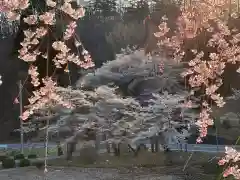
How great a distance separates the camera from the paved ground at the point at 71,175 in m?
2.48

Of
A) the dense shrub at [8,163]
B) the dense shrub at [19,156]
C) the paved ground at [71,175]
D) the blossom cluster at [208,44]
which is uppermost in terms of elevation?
the blossom cluster at [208,44]

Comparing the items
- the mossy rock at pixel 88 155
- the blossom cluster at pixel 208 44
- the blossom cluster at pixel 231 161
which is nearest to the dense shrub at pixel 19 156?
the mossy rock at pixel 88 155

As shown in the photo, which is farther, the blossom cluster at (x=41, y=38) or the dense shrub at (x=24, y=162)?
the dense shrub at (x=24, y=162)

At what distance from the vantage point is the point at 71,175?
8.26 feet

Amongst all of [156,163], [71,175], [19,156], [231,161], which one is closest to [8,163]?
[19,156]

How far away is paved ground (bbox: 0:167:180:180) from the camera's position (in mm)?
2480

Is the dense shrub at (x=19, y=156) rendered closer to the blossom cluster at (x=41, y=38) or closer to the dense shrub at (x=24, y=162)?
the dense shrub at (x=24, y=162)

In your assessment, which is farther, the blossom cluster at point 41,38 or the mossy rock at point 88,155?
the mossy rock at point 88,155

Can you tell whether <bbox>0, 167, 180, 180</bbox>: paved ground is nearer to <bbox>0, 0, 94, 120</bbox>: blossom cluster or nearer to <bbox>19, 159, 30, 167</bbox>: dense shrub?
<bbox>19, 159, 30, 167</bbox>: dense shrub

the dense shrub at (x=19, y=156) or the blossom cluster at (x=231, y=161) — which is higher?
the dense shrub at (x=19, y=156)

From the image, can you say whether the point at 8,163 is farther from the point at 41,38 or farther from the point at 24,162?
the point at 41,38

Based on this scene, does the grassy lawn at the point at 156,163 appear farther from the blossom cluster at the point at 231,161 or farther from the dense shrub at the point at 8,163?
the dense shrub at the point at 8,163

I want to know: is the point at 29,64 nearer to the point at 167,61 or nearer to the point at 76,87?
the point at 76,87

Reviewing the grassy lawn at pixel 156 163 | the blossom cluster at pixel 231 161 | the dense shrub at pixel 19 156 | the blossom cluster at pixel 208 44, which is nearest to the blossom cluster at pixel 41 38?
the dense shrub at pixel 19 156
